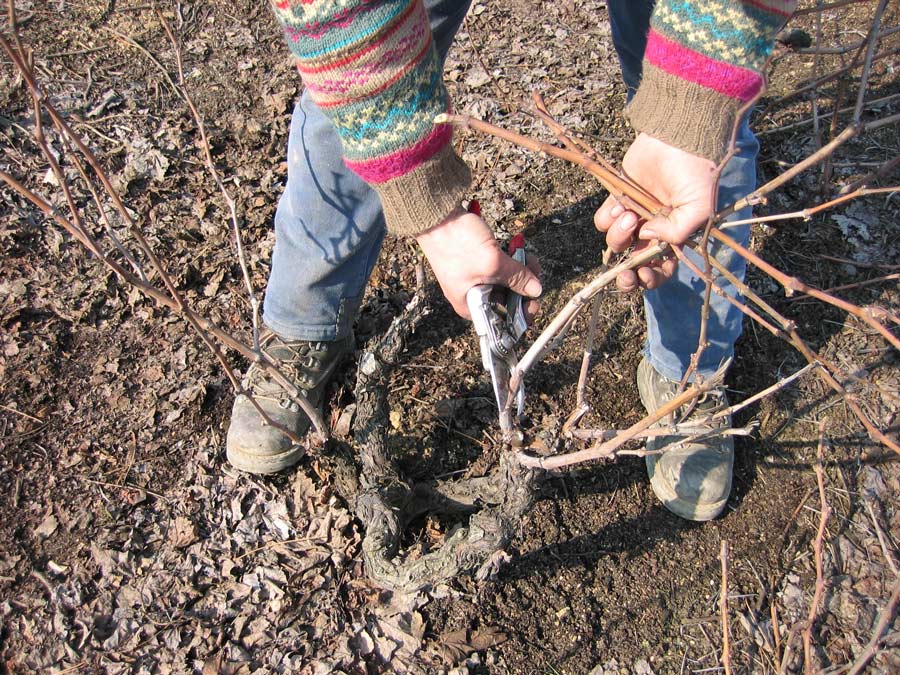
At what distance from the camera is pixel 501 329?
5.10ft

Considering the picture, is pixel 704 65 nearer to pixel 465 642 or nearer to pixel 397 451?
pixel 397 451

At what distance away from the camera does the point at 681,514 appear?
2.25m

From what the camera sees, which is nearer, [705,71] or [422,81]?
[422,81]

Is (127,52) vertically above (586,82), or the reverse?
(127,52)

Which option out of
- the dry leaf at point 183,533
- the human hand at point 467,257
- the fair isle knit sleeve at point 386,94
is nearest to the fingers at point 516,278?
the human hand at point 467,257

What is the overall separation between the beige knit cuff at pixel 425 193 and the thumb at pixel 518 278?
18 centimetres

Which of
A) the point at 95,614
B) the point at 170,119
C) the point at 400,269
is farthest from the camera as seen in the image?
the point at 170,119

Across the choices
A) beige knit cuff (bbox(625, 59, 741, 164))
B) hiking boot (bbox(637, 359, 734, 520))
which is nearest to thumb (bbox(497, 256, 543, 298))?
beige knit cuff (bbox(625, 59, 741, 164))

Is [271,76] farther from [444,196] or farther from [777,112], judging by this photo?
[777,112]

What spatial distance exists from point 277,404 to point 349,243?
0.67m

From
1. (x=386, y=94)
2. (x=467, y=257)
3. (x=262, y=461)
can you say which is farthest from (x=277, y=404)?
(x=386, y=94)

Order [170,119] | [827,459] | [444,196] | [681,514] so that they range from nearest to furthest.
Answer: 1. [444,196]
2. [681,514]
3. [827,459]
4. [170,119]

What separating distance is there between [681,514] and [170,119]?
2.95m

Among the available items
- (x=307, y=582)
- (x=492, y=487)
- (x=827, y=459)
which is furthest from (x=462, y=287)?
(x=827, y=459)
